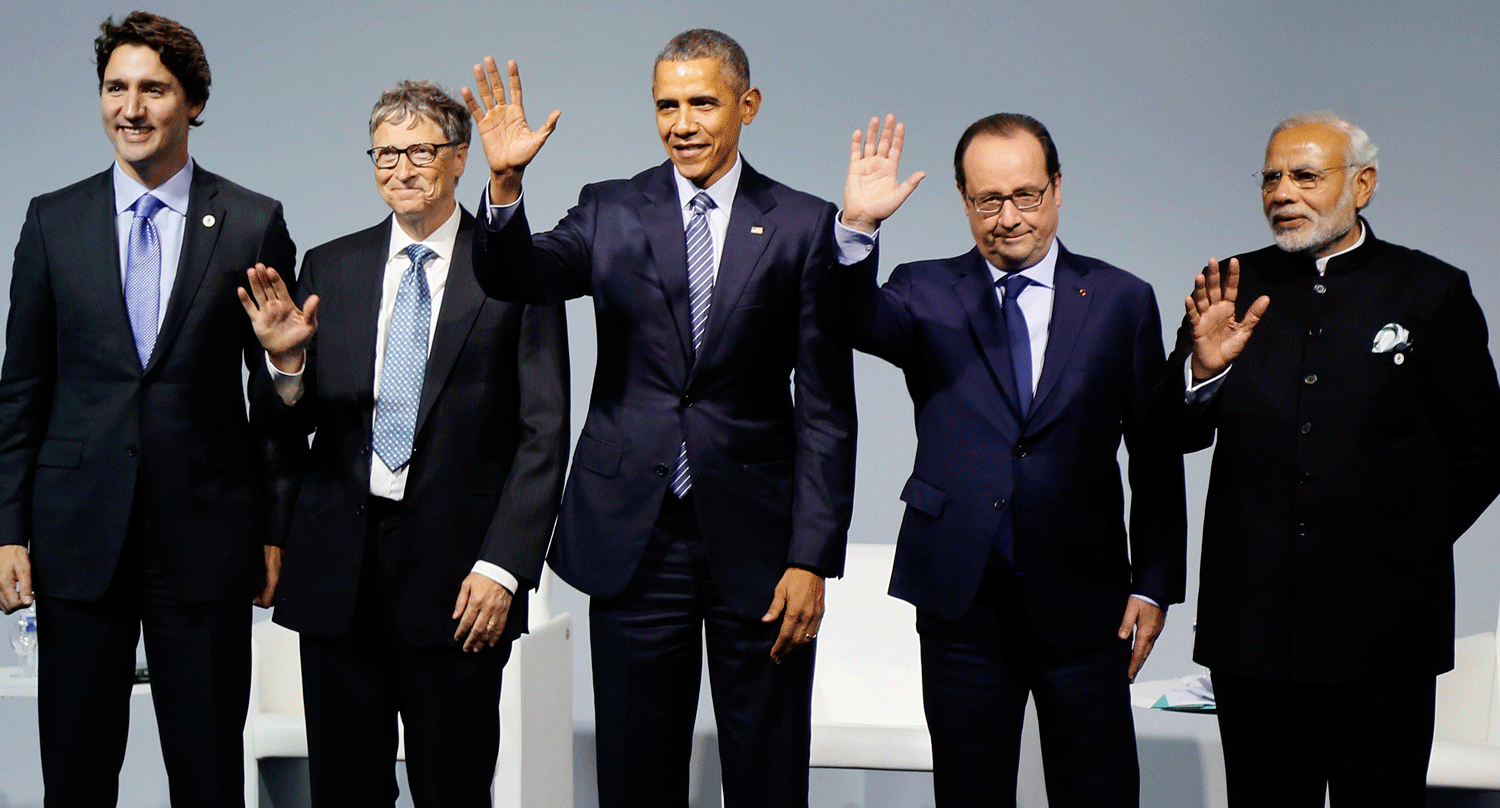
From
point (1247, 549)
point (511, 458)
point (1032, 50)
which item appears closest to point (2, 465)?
point (511, 458)

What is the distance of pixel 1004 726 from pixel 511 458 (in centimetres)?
100

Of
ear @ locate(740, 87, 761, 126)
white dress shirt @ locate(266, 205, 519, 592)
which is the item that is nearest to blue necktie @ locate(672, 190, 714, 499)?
ear @ locate(740, 87, 761, 126)

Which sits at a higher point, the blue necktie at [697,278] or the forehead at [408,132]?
the forehead at [408,132]

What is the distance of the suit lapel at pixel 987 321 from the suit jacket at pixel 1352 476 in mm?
336

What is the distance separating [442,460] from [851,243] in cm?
83

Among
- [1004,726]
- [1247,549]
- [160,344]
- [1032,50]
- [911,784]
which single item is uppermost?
[1032,50]

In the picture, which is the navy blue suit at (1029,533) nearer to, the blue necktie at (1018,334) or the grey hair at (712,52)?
the blue necktie at (1018,334)

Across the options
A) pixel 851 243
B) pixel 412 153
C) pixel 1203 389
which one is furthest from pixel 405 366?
pixel 1203 389

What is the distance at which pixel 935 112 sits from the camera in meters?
4.38

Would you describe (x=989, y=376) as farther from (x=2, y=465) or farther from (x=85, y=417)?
(x=2, y=465)

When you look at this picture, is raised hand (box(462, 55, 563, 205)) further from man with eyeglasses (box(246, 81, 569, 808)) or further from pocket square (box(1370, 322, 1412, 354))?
pocket square (box(1370, 322, 1412, 354))

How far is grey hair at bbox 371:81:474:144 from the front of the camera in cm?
257

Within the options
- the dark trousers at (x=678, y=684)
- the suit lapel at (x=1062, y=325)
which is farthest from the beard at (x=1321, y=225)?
the dark trousers at (x=678, y=684)

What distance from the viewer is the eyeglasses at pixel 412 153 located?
2.54 metres
